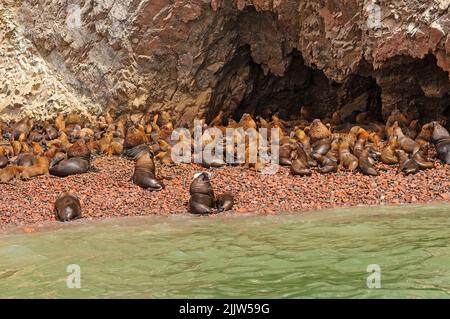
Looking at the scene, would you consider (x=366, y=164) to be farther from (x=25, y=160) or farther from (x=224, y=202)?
(x=25, y=160)

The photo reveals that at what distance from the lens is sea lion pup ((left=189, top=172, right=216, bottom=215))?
9.34 meters

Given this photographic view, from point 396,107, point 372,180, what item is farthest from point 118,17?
point 372,180

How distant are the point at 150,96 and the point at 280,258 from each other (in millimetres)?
10507

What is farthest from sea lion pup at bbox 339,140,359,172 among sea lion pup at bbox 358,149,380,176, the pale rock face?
the pale rock face

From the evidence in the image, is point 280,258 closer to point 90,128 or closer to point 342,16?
point 342,16

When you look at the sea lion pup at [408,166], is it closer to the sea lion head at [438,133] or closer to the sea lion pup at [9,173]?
the sea lion head at [438,133]

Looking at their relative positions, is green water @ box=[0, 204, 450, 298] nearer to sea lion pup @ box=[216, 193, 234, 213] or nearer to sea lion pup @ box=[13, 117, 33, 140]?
sea lion pup @ box=[216, 193, 234, 213]

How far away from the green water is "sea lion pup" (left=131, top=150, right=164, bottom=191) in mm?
1445

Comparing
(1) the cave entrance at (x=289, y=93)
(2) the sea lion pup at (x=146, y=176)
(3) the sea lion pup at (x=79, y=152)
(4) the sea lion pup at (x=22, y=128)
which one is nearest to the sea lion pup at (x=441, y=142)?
(1) the cave entrance at (x=289, y=93)

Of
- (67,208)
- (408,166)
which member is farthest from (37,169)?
(408,166)

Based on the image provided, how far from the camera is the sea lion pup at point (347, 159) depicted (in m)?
10.8

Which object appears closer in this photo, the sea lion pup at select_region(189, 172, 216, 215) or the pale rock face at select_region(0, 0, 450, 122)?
the sea lion pup at select_region(189, 172, 216, 215)

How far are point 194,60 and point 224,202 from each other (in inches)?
277

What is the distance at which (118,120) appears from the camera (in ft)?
53.8
